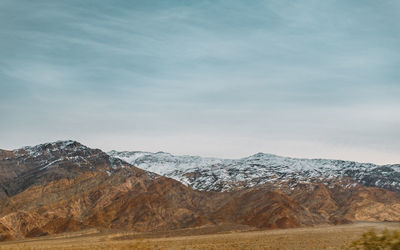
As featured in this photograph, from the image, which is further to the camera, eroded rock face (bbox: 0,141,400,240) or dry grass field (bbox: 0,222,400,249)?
eroded rock face (bbox: 0,141,400,240)

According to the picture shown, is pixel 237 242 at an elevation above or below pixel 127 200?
below

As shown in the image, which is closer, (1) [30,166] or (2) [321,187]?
(1) [30,166]

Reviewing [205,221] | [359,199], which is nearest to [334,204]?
[359,199]

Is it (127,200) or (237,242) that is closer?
(237,242)

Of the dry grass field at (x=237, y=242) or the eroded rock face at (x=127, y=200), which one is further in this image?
the eroded rock face at (x=127, y=200)

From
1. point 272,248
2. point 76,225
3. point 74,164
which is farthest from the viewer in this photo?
point 74,164

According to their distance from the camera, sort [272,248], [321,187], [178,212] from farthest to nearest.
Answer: [321,187] < [178,212] < [272,248]

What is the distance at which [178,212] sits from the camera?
5507 inches

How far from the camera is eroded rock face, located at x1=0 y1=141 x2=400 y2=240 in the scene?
4943 inches

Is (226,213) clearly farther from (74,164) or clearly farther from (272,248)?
(272,248)

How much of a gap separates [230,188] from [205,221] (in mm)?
61209

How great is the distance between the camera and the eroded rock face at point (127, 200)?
125562 mm

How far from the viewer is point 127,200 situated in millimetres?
145500

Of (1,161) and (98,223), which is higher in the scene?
(1,161)
